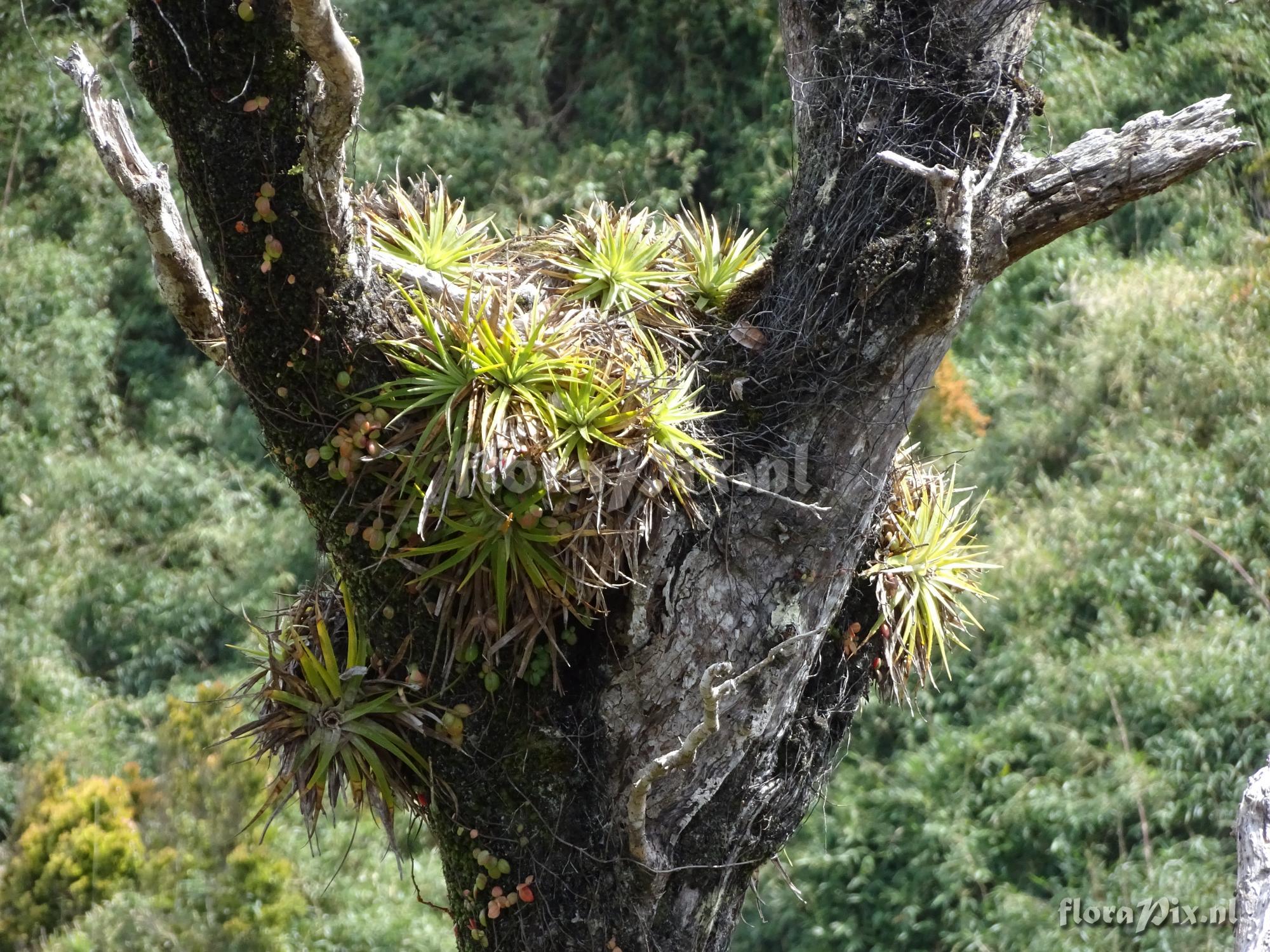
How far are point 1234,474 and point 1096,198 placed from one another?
557cm

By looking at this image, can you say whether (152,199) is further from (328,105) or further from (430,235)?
(328,105)

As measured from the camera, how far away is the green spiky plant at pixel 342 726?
3.49 metres

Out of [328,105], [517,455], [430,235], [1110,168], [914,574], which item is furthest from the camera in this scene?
[914,574]

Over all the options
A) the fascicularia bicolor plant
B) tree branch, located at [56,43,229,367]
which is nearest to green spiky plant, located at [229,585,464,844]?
the fascicularia bicolor plant

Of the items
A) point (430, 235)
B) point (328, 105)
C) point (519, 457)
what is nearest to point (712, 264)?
point (430, 235)

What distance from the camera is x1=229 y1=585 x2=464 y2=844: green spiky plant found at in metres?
3.49

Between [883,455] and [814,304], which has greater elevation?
[814,304]

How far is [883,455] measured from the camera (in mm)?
3508

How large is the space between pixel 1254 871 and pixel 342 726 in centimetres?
233

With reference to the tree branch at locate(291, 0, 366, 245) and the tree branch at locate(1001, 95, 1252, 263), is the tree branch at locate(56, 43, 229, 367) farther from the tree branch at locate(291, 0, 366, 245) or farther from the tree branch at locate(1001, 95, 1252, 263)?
the tree branch at locate(1001, 95, 1252, 263)

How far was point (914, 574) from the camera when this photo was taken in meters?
3.84

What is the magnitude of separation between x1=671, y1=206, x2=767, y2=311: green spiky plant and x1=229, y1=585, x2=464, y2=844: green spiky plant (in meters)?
1.42

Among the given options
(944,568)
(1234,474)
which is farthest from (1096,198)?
(1234,474)

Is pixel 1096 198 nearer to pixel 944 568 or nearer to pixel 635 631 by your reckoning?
pixel 944 568
